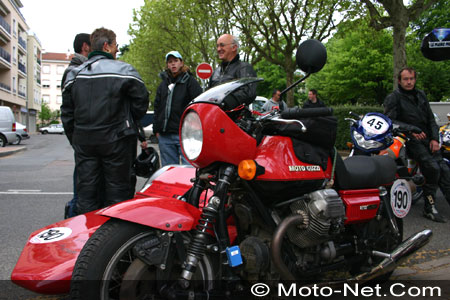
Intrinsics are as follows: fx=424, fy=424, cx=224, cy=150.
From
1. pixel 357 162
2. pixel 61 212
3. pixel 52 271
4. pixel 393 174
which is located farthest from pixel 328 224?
pixel 61 212

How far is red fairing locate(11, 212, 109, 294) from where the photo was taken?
94.5 inches

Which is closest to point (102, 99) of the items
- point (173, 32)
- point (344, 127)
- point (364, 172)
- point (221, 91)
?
point (221, 91)

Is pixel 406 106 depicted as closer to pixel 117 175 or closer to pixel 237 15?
pixel 117 175

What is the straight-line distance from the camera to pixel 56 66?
100188 millimetres

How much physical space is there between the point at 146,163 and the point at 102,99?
3.40 feet

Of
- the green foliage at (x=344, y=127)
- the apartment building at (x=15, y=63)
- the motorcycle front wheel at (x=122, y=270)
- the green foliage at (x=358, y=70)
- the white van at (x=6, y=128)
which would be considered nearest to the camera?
the motorcycle front wheel at (x=122, y=270)

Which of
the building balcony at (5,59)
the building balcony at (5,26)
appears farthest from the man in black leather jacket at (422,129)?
the building balcony at (5,26)

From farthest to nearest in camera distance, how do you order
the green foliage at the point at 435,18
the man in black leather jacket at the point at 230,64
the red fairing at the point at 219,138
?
the green foliage at the point at 435,18 < the man in black leather jacket at the point at 230,64 < the red fairing at the point at 219,138

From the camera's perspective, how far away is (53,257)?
254 centimetres

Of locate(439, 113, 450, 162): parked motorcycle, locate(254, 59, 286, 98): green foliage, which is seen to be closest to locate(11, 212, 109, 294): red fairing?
locate(439, 113, 450, 162): parked motorcycle

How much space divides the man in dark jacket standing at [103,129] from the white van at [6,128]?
18900 mm

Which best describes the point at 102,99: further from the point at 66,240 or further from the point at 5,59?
the point at 5,59

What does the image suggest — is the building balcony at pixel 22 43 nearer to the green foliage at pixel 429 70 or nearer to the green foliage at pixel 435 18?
the green foliage at pixel 429 70

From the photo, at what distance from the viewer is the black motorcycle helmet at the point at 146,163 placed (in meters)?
4.38
